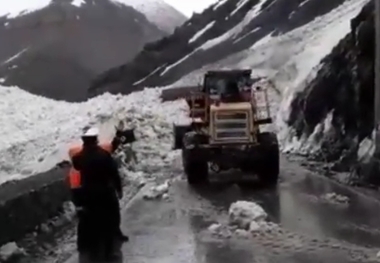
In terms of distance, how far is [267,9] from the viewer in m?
54.4

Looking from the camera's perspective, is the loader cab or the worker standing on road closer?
the worker standing on road

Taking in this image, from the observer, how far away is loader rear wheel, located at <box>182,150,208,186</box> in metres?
17.4

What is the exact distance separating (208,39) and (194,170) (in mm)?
39990

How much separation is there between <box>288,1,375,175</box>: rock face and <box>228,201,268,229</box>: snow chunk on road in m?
6.39

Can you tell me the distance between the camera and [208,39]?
186 feet

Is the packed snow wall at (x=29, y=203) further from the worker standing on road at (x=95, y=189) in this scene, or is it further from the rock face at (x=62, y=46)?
the rock face at (x=62, y=46)

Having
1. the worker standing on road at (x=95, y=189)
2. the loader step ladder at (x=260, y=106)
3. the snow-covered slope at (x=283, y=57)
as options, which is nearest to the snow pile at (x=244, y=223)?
the worker standing on road at (x=95, y=189)

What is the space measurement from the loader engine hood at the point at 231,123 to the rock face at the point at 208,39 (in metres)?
31.2

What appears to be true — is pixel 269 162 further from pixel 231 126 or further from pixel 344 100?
pixel 344 100

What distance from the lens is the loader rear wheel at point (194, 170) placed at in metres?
17.4

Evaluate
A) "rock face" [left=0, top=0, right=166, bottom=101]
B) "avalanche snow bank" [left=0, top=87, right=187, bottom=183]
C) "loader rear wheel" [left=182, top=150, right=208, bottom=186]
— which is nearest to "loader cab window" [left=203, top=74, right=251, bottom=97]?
"loader rear wheel" [left=182, top=150, right=208, bottom=186]

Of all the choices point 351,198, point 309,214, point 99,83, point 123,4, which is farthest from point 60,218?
point 123,4

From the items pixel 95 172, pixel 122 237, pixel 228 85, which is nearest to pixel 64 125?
pixel 228 85

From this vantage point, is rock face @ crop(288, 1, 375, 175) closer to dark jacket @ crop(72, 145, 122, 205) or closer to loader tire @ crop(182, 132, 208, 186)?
loader tire @ crop(182, 132, 208, 186)
